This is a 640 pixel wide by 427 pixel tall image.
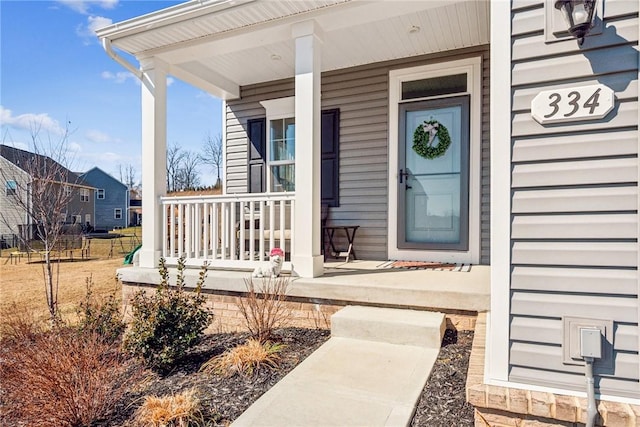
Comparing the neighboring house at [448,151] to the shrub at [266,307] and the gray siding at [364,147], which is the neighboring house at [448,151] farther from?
the shrub at [266,307]

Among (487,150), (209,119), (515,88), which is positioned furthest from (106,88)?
(209,119)

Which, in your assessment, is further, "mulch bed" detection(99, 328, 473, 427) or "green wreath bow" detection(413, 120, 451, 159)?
"green wreath bow" detection(413, 120, 451, 159)

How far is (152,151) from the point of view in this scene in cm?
418

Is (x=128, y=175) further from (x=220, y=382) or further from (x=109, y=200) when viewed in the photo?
(x=220, y=382)

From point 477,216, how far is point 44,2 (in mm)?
6884

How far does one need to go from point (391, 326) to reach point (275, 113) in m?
3.80

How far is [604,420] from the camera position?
155 cm

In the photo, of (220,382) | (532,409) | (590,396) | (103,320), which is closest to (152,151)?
(103,320)

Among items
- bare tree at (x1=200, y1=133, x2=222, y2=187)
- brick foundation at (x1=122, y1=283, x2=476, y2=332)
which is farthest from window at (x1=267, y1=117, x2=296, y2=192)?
bare tree at (x1=200, y1=133, x2=222, y2=187)

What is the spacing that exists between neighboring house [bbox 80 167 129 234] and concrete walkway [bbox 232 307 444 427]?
101 ft

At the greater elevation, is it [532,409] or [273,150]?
[273,150]

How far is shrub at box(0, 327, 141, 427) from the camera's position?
2000 millimetres

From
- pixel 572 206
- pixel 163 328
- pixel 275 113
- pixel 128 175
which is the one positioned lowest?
pixel 163 328

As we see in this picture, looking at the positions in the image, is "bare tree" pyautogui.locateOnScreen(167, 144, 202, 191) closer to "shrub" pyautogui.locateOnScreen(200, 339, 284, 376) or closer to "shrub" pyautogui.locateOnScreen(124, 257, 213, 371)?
"shrub" pyautogui.locateOnScreen(124, 257, 213, 371)
